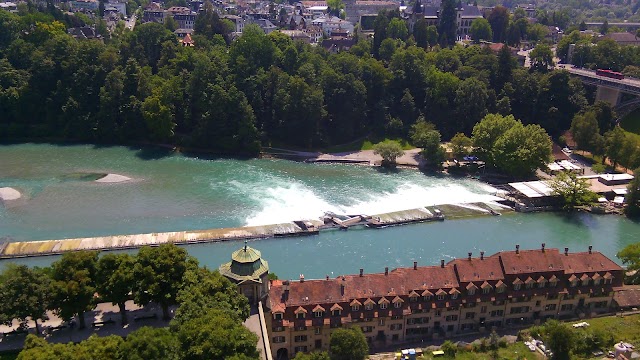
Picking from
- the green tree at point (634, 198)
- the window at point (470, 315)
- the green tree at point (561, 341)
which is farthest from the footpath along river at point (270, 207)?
the green tree at point (561, 341)

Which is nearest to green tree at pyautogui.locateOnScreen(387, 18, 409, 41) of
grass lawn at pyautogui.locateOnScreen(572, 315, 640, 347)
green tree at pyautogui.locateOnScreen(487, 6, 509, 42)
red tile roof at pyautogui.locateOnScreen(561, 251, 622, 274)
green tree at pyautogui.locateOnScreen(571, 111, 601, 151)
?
green tree at pyautogui.locateOnScreen(487, 6, 509, 42)

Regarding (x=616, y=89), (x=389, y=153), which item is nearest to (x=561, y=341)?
(x=389, y=153)

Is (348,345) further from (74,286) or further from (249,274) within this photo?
(74,286)

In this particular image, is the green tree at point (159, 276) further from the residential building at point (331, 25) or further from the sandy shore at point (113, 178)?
the residential building at point (331, 25)

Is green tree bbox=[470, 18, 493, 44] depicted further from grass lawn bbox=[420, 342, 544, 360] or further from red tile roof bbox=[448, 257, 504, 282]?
grass lawn bbox=[420, 342, 544, 360]

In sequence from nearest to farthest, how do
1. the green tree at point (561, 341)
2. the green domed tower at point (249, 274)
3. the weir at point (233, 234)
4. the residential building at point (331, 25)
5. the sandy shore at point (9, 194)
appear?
the green tree at point (561, 341) → the green domed tower at point (249, 274) → the weir at point (233, 234) → the sandy shore at point (9, 194) → the residential building at point (331, 25)

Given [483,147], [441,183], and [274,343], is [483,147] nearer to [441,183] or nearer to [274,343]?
[441,183]
